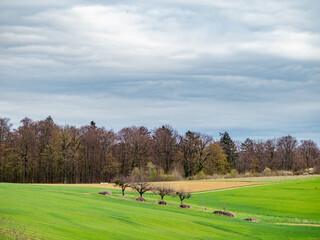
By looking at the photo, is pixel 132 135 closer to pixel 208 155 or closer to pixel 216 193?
pixel 208 155

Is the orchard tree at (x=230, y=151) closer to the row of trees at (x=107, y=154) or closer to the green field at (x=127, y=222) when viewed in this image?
the row of trees at (x=107, y=154)

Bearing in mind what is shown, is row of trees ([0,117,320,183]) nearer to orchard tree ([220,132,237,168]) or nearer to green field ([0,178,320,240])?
orchard tree ([220,132,237,168])

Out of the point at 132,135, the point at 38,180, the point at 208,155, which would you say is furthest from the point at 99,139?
the point at 208,155

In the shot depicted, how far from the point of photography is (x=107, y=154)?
4439 inches

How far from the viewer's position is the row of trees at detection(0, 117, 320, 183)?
334ft

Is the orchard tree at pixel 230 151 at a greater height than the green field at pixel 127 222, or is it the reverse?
the orchard tree at pixel 230 151

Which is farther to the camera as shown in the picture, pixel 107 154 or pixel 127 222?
pixel 107 154

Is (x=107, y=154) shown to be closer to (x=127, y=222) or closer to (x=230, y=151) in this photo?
(x=230, y=151)

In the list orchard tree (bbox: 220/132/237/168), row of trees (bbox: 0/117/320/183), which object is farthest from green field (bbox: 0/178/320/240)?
orchard tree (bbox: 220/132/237/168)

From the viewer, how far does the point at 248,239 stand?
29906 mm

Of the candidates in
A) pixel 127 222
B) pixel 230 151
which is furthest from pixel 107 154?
pixel 127 222

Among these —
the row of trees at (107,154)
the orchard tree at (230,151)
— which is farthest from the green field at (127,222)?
the orchard tree at (230,151)

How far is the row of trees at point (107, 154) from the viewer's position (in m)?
102

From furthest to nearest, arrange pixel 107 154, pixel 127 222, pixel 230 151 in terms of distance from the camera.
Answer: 1. pixel 230 151
2. pixel 107 154
3. pixel 127 222
